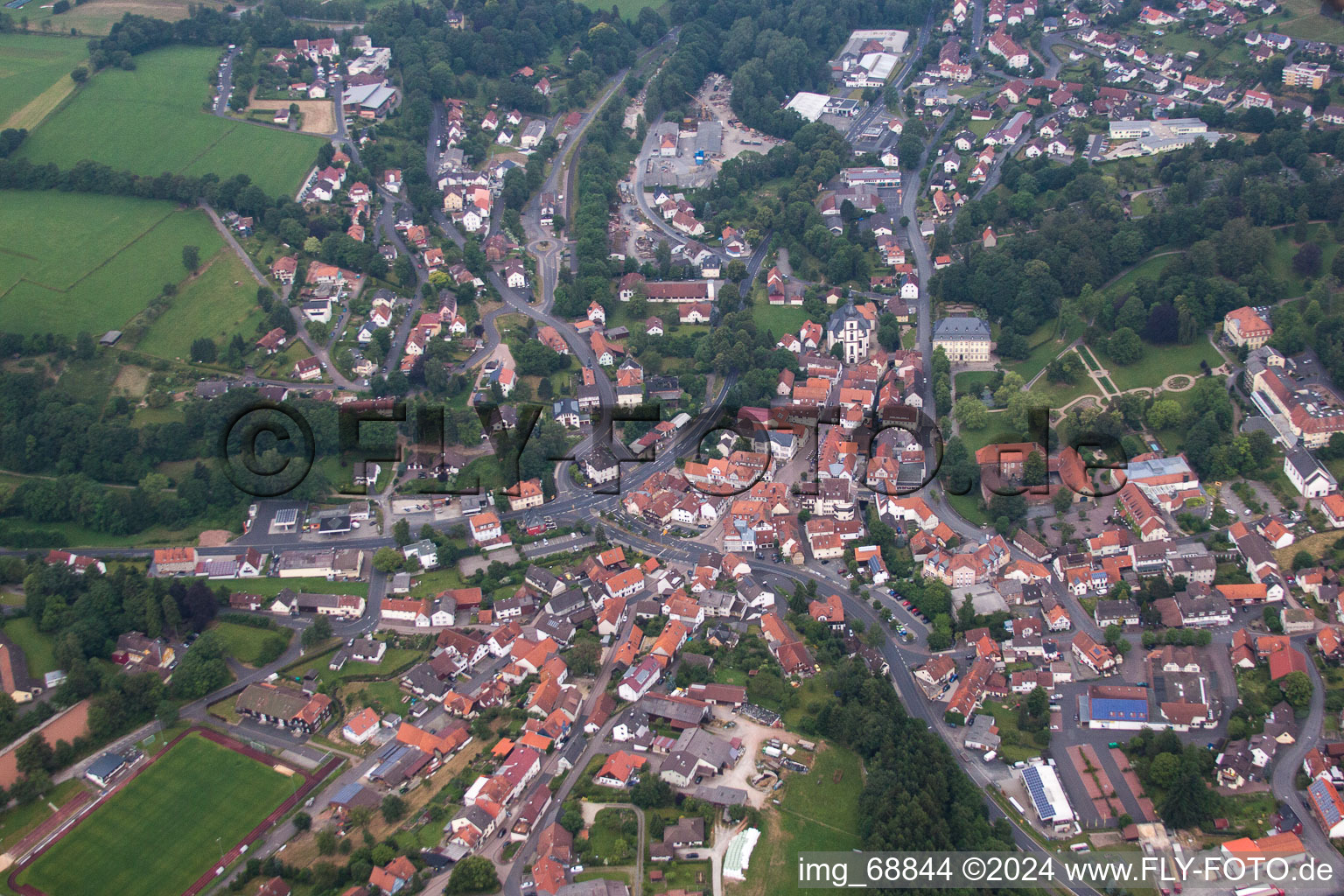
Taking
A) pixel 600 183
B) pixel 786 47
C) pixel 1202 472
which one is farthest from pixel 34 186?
pixel 1202 472

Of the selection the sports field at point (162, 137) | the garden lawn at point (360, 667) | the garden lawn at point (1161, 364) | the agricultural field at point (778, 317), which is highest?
the sports field at point (162, 137)

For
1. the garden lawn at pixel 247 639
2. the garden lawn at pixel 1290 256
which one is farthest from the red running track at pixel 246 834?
the garden lawn at pixel 1290 256

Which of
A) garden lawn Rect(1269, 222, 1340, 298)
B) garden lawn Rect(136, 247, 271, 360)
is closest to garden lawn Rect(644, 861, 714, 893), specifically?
garden lawn Rect(136, 247, 271, 360)

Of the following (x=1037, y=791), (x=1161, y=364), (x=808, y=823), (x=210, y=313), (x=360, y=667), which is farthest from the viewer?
(x=210, y=313)

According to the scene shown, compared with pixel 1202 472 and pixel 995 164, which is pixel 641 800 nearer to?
pixel 1202 472

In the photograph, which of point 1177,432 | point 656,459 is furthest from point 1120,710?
point 656,459

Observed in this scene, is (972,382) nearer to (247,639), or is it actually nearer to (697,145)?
(697,145)

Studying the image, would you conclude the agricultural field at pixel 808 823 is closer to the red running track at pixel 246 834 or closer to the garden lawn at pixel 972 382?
the red running track at pixel 246 834
